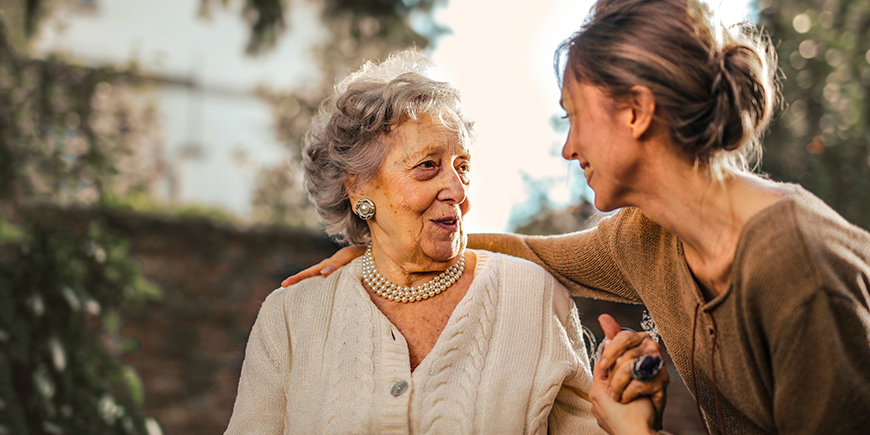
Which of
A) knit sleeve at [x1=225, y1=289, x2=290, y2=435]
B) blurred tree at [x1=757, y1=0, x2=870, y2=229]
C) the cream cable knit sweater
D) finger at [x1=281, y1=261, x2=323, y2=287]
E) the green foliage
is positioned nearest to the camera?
the cream cable knit sweater

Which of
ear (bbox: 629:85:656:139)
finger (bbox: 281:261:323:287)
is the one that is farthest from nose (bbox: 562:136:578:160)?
finger (bbox: 281:261:323:287)

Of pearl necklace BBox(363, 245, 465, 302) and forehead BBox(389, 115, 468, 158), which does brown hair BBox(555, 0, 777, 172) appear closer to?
forehead BBox(389, 115, 468, 158)

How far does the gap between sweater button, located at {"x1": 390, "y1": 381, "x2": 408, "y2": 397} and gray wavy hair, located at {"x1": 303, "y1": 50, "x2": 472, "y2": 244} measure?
2.27ft

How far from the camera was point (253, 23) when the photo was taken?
3975mm

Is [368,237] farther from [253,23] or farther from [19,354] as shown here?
[253,23]

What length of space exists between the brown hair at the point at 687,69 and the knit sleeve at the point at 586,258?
54cm

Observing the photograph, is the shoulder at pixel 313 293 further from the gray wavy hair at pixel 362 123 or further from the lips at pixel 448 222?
the lips at pixel 448 222

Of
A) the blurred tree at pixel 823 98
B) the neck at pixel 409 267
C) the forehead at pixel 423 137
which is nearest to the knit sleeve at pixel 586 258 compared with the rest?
the neck at pixel 409 267

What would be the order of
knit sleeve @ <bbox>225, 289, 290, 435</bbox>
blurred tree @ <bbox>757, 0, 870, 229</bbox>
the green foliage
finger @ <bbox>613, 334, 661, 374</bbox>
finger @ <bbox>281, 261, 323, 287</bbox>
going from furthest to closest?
blurred tree @ <bbox>757, 0, 870, 229</bbox> < the green foliage < finger @ <bbox>281, 261, 323, 287</bbox> < knit sleeve @ <bbox>225, 289, 290, 435</bbox> < finger @ <bbox>613, 334, 661, 374</bbox>

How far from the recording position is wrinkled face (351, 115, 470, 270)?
6.33ft

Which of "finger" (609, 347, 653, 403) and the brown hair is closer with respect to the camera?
the brown hair

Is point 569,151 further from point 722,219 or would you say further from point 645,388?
point 645,388

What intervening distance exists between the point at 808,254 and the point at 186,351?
4.97m

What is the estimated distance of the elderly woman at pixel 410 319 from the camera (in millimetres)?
1785
